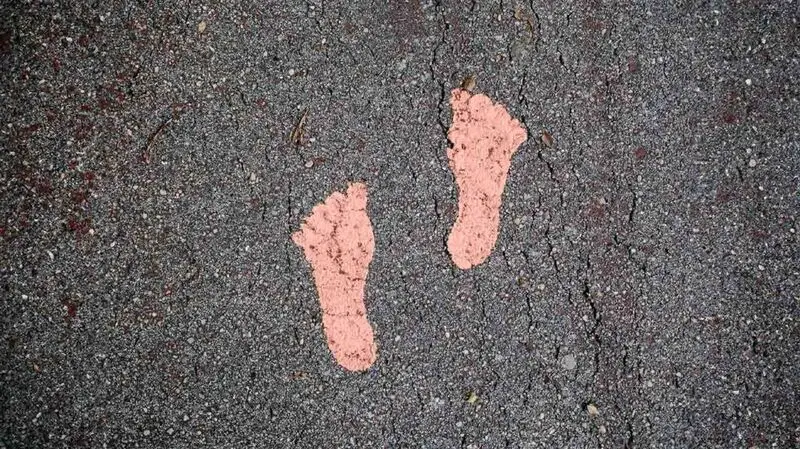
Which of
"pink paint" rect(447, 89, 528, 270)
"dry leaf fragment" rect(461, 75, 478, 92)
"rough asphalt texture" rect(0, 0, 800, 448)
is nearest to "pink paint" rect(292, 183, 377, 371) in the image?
"rough asphalt texture" rect(0, 0, 800, 448)

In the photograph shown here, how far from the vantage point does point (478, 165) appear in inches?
93.3

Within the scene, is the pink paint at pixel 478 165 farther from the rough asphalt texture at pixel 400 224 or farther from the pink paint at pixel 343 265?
the pink paint at pixel 343 265

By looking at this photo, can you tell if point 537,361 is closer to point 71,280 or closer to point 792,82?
point 792,82

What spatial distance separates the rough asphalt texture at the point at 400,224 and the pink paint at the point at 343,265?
0.05 m

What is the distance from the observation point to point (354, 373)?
→ 2.37 metres

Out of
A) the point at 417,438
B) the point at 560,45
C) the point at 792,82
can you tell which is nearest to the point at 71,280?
the point at 417,438

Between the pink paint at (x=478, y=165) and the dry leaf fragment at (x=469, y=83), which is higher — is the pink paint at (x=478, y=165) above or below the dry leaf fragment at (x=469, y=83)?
below

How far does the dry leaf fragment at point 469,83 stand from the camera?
93.5 inches

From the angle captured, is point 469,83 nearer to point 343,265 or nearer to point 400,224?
point 400,224

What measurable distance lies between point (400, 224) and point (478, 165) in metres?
0.37

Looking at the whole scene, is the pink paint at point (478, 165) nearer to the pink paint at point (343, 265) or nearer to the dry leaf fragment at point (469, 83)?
the dry leaf fragment at point (469, 83)

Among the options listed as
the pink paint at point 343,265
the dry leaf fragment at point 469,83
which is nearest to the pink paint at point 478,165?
the dry leaf fragment at point 469,83

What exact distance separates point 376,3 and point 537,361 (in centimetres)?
→ 147

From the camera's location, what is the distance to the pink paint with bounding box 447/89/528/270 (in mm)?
2367
